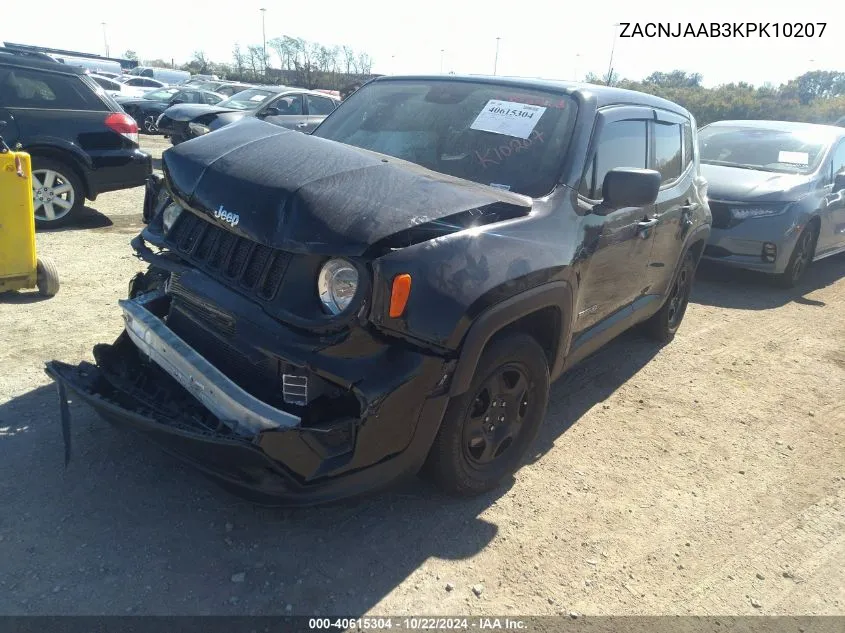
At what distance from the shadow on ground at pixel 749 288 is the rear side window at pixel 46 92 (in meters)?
6.97

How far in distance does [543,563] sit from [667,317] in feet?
10.2

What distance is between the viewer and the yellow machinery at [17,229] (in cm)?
488

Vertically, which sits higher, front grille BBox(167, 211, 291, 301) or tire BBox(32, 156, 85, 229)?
front grille BBox(167, 211, 291, 301)

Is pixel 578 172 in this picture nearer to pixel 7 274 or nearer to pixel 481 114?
pixel 481 114

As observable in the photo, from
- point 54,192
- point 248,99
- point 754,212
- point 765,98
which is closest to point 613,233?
point 754,212

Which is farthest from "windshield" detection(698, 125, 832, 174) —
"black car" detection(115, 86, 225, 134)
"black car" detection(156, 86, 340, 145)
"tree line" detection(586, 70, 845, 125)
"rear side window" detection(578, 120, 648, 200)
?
"tree line" detection(586, 70, 845, 125)

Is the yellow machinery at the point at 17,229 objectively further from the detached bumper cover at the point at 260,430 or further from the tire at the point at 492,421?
the tire at the point at 492,421

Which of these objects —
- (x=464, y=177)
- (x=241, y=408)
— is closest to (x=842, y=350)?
(x=464, y=177)

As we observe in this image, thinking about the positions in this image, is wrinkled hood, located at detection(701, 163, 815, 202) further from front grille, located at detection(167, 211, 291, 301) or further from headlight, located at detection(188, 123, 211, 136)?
headlight, located at detection(188, 123, 211, 136)

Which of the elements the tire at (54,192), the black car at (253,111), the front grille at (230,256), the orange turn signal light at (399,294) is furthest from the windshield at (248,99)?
the orange turn signal light at (399,294)

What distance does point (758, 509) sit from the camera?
3.37m

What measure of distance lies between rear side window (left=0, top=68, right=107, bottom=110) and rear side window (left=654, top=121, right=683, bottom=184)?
6.15 meters

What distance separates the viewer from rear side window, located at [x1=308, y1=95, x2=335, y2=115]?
43.1 feet

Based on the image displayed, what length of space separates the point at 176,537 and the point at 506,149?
2.38 meters
